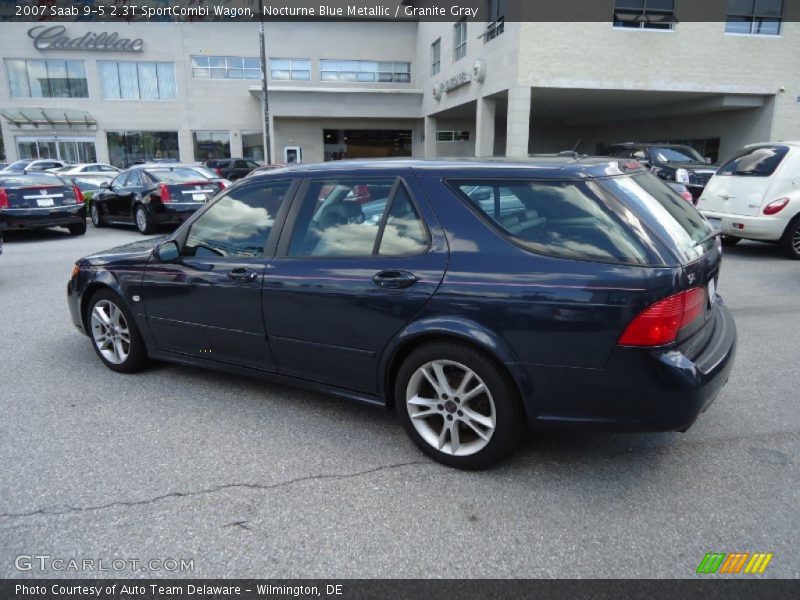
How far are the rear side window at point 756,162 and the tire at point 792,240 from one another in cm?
85

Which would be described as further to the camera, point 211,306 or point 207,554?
point 211,306

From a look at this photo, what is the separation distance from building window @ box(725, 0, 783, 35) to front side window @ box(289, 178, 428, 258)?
22.1m

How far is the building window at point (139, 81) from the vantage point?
38.3m

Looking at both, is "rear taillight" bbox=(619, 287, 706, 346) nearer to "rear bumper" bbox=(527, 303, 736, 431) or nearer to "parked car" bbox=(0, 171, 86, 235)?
"rear bumper" bbox=(527, 303, 736, 431)

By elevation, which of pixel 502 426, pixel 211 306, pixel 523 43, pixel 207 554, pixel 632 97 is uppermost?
pixel 523 43

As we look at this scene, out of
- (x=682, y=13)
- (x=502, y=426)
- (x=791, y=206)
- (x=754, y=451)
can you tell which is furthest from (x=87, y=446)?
(x=682, y=13)

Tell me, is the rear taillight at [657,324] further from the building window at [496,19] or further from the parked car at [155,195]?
the building window at [496,19]

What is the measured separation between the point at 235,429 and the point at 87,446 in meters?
0.84

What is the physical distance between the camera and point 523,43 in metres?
20.0

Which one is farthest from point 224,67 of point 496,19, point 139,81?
point 496,19

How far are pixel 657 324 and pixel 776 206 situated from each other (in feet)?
25.7

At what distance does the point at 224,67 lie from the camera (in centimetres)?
3916

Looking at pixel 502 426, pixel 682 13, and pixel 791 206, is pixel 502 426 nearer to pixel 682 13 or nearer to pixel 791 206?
Answer: pixel 791 206

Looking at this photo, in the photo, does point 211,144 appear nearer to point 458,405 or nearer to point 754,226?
point 754,226
